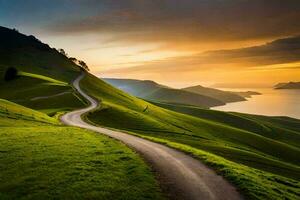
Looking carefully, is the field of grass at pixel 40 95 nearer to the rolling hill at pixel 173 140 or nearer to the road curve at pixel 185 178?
the rolling hill at pixel 173 140

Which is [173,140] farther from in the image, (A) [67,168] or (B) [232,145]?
(A) [67,168]

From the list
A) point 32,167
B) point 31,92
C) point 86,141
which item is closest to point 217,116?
point 31,92

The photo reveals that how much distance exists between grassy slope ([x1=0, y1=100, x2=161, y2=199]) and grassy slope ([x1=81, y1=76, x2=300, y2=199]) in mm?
7899

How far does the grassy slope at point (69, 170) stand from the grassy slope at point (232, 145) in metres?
7.90

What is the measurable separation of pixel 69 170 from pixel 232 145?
68.2m

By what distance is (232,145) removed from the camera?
89.8m

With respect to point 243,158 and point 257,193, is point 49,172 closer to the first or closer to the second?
point 257,193

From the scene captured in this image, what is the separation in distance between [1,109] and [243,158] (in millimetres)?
42082

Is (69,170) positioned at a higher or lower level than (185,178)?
lower

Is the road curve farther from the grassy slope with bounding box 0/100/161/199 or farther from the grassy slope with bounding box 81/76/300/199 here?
the grassy slope with bounding box 81/76/300/199

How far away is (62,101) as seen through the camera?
99188 mm

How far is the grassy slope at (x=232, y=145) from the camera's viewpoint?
96.2ft

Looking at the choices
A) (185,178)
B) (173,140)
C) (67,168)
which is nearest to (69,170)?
(67,168)

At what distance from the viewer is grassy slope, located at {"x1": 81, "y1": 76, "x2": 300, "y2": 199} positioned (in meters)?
29.3
